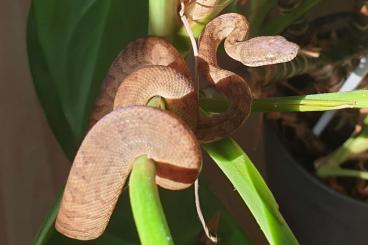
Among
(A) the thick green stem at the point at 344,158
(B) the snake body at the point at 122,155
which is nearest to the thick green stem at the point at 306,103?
(B) the snake body at the point at 122,155

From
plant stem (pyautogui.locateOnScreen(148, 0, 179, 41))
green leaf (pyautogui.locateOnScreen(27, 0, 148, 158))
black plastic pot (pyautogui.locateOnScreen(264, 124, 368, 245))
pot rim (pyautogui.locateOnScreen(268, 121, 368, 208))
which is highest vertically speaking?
plant stem (pyautogui.locateOnScreen(148, 0, 179, 41))

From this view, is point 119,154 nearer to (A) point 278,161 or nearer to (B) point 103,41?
(B) point 103,41

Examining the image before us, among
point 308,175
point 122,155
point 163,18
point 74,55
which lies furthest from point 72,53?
point 308,175

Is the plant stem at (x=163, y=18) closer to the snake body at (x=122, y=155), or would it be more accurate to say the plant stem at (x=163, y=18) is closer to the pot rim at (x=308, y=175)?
the snake body at (x=122, y=155)

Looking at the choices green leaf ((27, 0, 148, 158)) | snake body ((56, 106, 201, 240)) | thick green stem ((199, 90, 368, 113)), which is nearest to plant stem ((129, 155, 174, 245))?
snake body ((56, 106, 201, 240))

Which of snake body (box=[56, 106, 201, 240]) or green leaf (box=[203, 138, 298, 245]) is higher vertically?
snake body (box=[56, 106, 201, 240])

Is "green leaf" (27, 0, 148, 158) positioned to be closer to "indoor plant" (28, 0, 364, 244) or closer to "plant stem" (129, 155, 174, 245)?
"indoor plant" (28, 0, 364, 244)

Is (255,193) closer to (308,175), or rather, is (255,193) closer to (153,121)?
(153,121)

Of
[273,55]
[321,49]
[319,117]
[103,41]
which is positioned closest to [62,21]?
[103,41]
